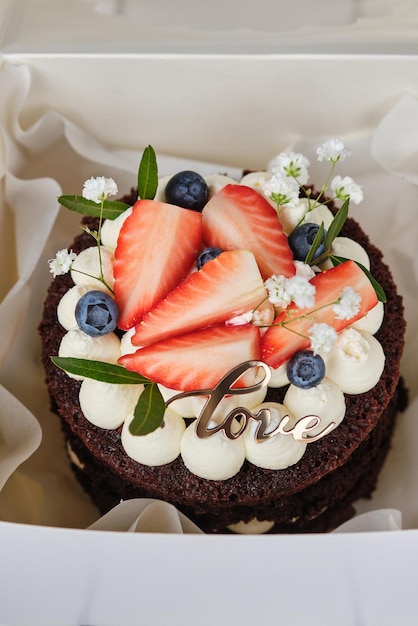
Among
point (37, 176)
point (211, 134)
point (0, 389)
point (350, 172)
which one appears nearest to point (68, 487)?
point (0, 389)

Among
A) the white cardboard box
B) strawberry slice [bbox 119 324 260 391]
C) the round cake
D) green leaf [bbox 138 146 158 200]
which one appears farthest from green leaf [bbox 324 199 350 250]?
the white cardboard box

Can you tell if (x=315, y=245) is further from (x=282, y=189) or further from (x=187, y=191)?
(x=187, y=191)

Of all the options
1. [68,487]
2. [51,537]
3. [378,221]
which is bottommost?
[68,487]

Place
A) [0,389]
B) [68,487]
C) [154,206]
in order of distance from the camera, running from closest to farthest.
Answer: [154,206] → [0,389] → [68,487]

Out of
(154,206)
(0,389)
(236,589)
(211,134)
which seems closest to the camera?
(236,589)

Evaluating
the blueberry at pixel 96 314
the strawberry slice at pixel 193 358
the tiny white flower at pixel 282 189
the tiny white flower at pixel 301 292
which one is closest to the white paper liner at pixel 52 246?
the blueberry at pixel 96 314

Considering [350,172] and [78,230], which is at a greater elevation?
[350,172]

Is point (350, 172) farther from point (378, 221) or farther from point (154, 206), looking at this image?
point (154, 206)
